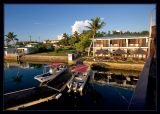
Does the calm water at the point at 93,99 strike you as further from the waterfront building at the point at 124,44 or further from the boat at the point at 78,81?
the waterfront building at the point at 124,44

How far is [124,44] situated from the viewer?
28125 millimetres

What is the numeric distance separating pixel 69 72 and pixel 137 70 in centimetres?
857

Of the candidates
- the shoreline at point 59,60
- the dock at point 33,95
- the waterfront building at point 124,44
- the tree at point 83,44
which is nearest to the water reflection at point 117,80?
the shoreline at point 59,60

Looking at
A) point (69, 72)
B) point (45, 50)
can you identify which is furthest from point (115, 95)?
point (45, 50)

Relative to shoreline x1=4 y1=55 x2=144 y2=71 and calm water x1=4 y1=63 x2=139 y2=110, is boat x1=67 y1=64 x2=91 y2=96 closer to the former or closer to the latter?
calm water x1=4 y1=63 x2=139 y2=110

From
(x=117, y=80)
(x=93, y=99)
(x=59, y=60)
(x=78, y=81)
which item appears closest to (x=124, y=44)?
(x=117, y=80)

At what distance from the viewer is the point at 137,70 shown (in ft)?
75.6

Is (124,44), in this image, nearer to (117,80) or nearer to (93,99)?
(117,80)

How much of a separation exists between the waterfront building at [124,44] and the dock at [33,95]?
45.2 ft

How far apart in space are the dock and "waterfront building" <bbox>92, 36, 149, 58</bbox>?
13766 millimetres

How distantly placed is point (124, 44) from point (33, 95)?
63.2ft

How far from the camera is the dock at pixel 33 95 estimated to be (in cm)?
1008

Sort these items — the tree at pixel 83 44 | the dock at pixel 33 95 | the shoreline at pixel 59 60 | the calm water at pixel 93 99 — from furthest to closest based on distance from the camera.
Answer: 1. the tree at pixel 83 44
2. the shoreline at pixel 59 60
3. the calm water at pixel 93 99
4. the dock at pixel 33 95
